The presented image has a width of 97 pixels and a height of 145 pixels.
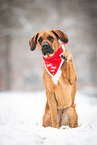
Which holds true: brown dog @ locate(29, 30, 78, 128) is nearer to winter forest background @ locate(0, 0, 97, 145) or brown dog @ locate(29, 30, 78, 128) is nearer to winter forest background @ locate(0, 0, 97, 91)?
winter forest background @ locate(0, 0, 97, 145)

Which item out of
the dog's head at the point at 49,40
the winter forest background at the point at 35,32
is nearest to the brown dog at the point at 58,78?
the dog's head at the point at 49,40

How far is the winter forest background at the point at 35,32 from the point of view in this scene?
18.8 ft

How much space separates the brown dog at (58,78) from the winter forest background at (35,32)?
4.12 metres

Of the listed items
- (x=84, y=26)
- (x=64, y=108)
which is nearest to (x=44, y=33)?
(x=64, y=108)

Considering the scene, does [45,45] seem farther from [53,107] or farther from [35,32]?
[35,32]

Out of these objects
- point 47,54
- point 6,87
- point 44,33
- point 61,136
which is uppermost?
point 44,33

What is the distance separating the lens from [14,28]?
6234 mm

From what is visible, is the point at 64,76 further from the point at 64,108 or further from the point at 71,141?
the point at 71,141

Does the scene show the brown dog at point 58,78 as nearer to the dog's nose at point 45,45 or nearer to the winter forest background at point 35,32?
the dog's nose at point 45,45

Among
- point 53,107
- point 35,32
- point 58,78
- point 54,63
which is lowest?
point 53,107

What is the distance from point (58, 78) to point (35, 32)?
4.53 meters

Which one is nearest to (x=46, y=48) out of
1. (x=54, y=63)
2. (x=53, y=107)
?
(x=54, y=63)

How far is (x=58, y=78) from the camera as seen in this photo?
1.42 metres

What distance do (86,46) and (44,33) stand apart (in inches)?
202
